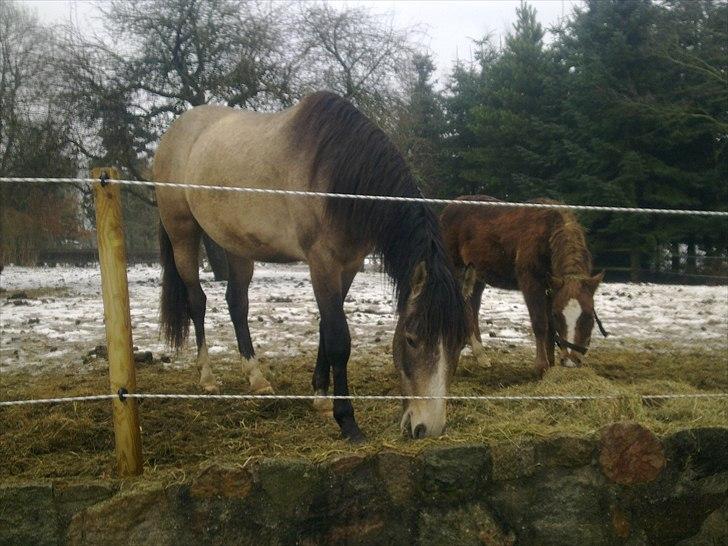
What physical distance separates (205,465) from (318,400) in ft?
4.31

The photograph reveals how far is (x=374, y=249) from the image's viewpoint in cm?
301

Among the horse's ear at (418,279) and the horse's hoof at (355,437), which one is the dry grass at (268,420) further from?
the horse's ear at (418,279)

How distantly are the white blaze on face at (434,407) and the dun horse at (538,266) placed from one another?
1.69 m

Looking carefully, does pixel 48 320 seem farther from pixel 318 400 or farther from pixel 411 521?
pixel 411 521

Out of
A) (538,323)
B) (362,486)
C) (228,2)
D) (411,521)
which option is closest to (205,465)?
(362,486)

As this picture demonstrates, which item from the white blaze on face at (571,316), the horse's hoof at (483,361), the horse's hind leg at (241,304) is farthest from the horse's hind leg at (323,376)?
the horse's hoof at (483,361)

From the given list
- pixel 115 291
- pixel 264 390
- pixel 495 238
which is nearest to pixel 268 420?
pixel 264 390

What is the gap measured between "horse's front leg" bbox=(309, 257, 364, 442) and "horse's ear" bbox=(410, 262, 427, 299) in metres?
0.53

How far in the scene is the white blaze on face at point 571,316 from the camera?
4141 mm

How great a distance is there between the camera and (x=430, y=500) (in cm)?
236

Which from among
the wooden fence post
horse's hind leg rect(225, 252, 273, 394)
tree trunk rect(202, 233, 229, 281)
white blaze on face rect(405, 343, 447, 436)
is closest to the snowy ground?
horse's hind leg rect(225, 252, 273, 394)

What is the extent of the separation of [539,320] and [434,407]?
2.44 meters

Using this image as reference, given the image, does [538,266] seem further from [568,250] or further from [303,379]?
[303,379]

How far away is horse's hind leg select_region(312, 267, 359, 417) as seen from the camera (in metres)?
3.41
